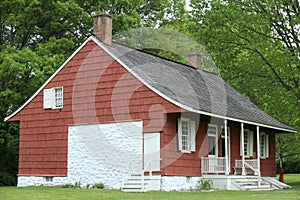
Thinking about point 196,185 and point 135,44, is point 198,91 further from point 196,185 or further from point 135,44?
point 135,44

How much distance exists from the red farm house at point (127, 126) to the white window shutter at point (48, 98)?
0.15ft

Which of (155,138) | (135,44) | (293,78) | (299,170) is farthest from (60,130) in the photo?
(299,170)

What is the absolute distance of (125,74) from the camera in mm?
21766

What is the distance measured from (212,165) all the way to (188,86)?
362 cm

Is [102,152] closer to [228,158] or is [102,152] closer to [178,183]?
[178,183]

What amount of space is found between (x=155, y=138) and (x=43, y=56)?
10839 millimetres

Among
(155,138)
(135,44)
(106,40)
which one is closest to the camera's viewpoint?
(155,138)

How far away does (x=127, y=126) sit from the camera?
2150 cm

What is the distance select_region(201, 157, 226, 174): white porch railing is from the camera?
22.9m

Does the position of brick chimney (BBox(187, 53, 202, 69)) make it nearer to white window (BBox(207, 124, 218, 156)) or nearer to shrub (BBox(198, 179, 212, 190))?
white window (BBox(207, 124, 218, 156))

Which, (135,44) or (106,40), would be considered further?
(135,44)

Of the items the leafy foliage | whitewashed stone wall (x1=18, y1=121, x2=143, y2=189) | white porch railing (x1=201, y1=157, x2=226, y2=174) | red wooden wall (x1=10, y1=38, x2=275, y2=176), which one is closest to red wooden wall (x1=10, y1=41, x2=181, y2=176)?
red wooden wall (x1=10, y1=38, x2=275, y2=176)

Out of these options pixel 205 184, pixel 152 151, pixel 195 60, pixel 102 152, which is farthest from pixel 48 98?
pixel 195 60

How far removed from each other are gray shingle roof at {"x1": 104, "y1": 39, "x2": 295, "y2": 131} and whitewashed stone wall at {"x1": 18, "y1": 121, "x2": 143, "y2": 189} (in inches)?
79.3
